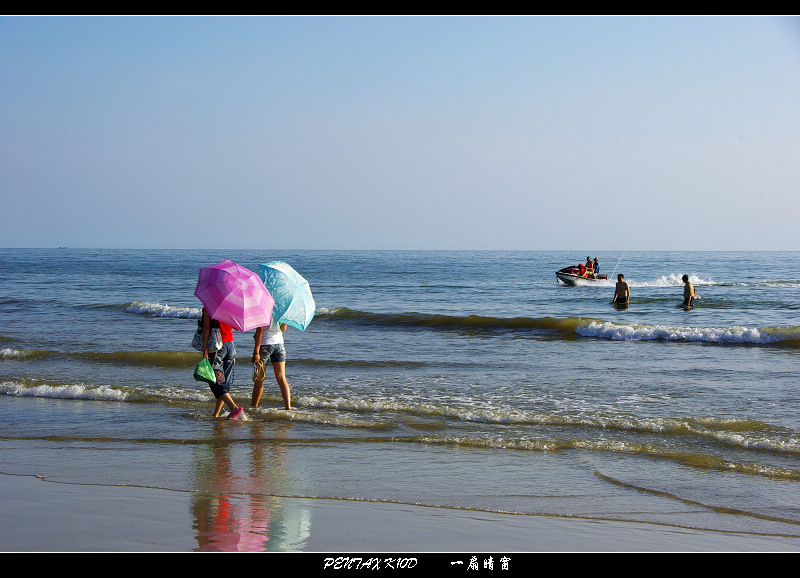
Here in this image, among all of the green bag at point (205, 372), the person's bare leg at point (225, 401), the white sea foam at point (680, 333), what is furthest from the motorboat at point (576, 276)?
the green bag at point (205, 372)

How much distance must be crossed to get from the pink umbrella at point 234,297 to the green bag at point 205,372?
62cm

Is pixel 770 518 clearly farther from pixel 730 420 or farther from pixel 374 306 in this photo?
pixel 374 306

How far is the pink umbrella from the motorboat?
27276 millimetres

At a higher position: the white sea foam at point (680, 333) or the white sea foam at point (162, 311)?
the white sea foam at point (680, 333)

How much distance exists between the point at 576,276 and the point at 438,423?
26736 millimetres

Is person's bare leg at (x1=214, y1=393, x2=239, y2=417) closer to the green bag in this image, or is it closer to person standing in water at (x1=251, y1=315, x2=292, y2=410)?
the green bag

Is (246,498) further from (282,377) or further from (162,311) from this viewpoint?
(162,311)

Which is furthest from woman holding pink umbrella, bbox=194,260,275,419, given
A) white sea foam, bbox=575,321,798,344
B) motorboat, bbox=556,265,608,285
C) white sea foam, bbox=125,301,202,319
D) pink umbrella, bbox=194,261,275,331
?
motorboat, bbox=556,265,608,285

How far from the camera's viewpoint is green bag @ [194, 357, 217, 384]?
7.67 meters

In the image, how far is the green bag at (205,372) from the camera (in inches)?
302

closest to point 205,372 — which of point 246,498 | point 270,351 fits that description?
point 270,351

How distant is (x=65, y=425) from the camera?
795 centimetres

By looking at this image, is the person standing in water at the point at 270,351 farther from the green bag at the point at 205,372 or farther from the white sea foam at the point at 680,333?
the white sea foam at the point at 680,333
